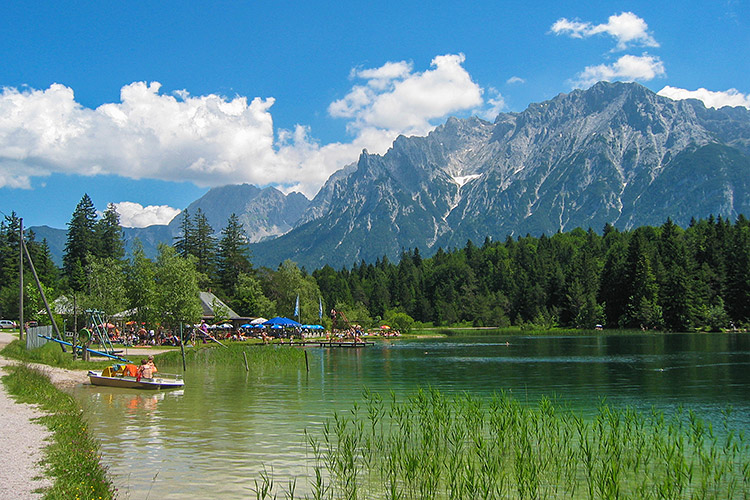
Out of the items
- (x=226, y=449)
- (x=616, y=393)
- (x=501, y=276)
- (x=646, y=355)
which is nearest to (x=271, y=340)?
(x=646, y=355)

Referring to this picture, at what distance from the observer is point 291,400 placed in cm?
2684

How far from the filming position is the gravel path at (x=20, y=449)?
1088 centimetres

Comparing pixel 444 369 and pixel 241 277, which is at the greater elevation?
pixel 241 277

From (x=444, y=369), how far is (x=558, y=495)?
2992 centimetres

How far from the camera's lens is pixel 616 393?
92.2ft

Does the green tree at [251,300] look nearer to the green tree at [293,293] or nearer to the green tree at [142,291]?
the green tree at [293,293]

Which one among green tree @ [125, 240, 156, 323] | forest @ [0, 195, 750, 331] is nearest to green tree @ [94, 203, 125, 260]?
forest @ [0, 195, 750, 331]

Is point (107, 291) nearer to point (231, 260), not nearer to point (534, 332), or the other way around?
point (231, 260)

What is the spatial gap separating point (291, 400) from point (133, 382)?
9.78m

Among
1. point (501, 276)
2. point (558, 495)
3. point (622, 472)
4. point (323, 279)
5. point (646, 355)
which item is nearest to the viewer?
point (558, 495)

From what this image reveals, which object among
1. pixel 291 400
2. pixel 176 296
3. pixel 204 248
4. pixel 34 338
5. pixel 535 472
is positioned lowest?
pixel 291 400

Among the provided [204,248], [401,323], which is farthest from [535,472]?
[401,323]

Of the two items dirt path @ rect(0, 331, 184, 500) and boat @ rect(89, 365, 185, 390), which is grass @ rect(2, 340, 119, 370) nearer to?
boat @ rect(89, 365, 185, 390)

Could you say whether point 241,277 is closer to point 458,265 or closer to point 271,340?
point 271,340
